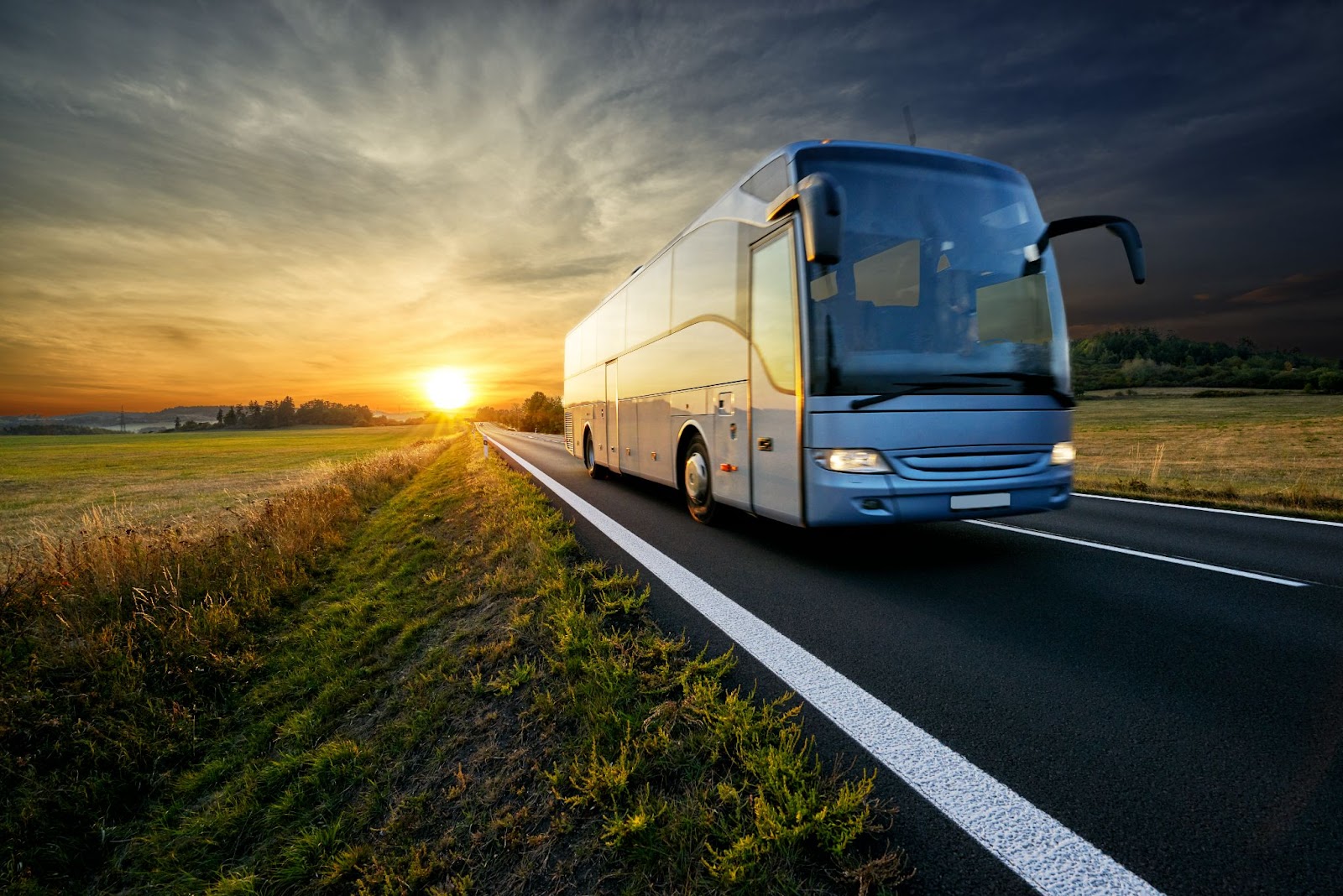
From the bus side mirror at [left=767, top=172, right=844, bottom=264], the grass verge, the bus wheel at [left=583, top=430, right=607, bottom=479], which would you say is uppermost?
the bus side mirror at [left=767, top=172, right=844, bottom=264]

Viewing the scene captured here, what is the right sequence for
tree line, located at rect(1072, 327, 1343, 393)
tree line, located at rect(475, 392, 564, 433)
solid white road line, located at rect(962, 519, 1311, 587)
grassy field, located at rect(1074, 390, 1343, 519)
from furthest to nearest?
tree line, located at rect(475, 392, 564, 433) → tree line, located at rect(1072, 327, 1343, 393) → grassy field, located at rect(1074, 390, 1343, 519) → solid white road line, located at rect(962, 519, 1311, 587)

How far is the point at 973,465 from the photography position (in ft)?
15.2

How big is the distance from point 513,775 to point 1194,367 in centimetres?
7902

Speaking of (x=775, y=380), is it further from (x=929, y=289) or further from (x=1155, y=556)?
(x=1155, y=556)

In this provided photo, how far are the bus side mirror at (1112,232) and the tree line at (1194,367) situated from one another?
53.4 m

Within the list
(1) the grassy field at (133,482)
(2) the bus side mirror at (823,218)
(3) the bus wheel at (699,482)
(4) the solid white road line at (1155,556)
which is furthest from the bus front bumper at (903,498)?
(1) the grassy field at (133,482)

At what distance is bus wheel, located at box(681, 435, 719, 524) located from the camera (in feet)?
22.4

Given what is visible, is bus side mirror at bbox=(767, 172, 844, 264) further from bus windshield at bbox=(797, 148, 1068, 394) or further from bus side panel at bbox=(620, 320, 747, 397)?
bus side panel at bbox=(620, 320, 747, 397)

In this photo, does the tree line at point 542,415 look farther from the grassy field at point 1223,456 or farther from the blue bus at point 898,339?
the blue bus at point 898,339

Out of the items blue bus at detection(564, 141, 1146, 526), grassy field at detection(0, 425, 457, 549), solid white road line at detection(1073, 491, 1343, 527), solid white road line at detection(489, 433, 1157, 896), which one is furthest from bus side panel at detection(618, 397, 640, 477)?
grassy field at detection(0, 425, 457, 549)

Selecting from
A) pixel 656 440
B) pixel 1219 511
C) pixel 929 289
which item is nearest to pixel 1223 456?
pixel 1219 511

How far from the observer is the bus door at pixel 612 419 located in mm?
10398

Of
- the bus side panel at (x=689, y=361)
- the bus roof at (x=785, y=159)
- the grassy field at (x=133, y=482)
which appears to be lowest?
the grassy field at (x=133, y=482)

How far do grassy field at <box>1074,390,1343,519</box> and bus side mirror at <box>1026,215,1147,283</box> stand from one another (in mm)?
4317
